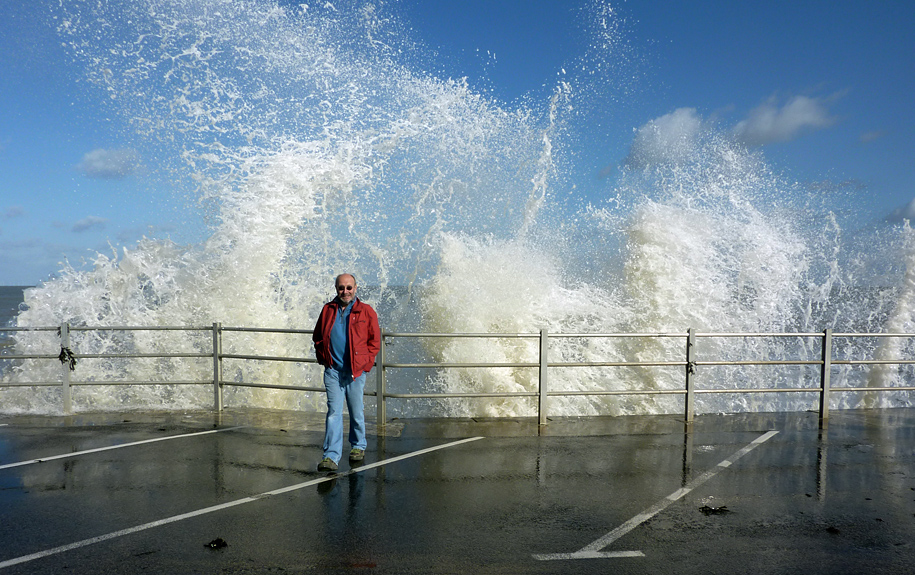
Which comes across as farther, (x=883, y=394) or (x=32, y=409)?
(x=883, y=394)

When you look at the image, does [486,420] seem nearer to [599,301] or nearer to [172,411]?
[172,411]

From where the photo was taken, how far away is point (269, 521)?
476 cm

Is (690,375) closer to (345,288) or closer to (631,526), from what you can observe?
(631,526)

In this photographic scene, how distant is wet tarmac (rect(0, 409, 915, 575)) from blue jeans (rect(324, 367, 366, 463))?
236mm

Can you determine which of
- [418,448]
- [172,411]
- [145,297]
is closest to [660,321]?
[418,448]

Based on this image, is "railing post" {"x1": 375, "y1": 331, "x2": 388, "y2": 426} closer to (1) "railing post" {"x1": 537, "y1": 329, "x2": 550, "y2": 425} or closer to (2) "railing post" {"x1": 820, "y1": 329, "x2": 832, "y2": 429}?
(1) "railing post" {"x1": 537, "y1": 329, "x2": 550, "y2": 425}

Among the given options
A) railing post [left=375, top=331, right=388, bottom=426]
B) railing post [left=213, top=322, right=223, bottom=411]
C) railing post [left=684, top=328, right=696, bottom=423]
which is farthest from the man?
railing post [left=684, top=328, right=696, bottom=423]

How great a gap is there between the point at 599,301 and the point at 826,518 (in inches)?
471

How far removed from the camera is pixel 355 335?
6.52 meters

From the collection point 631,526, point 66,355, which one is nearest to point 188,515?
point 631,526

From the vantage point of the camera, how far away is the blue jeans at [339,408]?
20.9ft

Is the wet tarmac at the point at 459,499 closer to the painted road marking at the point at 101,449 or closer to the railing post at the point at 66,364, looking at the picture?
the painted road marking at the point at 101,449

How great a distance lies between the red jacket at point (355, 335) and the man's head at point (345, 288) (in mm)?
98

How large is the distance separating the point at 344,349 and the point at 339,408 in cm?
63
